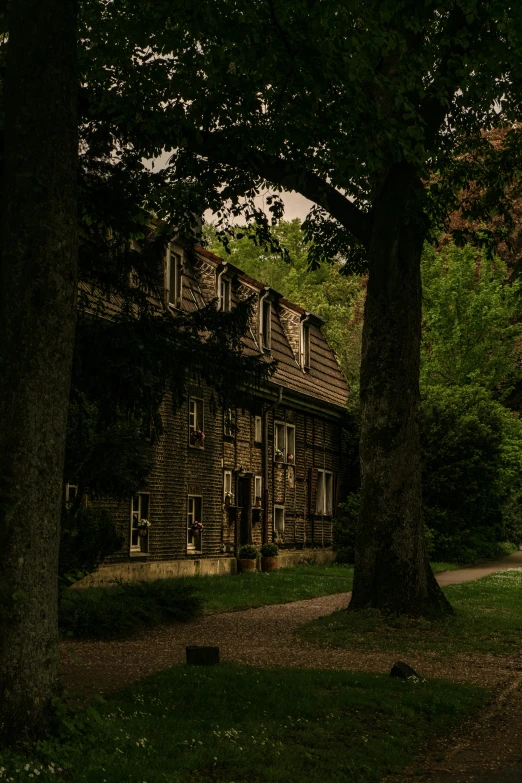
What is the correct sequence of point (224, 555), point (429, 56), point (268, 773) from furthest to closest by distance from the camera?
point (224, 555)
point (429, 56)
point (268, 773)

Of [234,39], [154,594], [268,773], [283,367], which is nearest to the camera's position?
[268,773]

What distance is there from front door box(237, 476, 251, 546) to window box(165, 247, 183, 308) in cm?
704

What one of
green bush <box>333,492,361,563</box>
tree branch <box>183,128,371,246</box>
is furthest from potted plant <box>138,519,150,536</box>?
green bush <box>333,492,361,563</box>

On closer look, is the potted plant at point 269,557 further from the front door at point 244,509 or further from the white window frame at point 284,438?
the white window frame at point 284,438

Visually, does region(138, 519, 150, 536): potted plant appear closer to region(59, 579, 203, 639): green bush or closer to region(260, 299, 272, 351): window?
region(59, 579, 203, 639): green bush

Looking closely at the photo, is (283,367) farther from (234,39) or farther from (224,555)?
(234,39)

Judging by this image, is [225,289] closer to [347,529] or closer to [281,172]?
[347,529]

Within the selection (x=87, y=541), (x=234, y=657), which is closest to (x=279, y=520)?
(x=87, y=541)

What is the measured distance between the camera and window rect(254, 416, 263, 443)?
104 feet

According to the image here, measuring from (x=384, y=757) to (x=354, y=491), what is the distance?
32.3 m

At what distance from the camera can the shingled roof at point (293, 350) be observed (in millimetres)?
30734

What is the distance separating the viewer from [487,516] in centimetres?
3831

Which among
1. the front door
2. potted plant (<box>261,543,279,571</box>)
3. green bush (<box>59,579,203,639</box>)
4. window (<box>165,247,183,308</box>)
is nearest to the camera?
green bush (<box>59,579,203,639</box>)

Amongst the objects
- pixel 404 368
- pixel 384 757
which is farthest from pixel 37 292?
pixel 404 368
